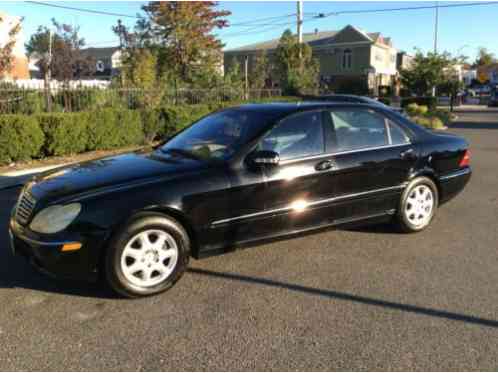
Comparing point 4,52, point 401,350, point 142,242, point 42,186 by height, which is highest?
point 4,52

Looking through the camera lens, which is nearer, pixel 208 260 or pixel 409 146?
pixel 208 260

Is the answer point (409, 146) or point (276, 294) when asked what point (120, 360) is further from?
point (409, 146)

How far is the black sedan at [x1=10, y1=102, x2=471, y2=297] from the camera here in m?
3.61

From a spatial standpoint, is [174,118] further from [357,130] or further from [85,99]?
[357,130]

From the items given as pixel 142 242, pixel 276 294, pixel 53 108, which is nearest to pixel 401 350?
pixel 276 294

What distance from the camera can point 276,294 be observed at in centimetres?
384

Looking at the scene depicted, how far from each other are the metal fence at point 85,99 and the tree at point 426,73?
89.5 feet

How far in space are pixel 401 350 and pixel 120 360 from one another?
1.76 meters

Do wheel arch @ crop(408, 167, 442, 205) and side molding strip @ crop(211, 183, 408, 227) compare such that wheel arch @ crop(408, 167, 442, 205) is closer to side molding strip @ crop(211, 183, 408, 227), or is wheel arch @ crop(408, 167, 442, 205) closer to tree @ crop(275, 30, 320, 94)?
side molding strip @ crop(211, 183, 408, 227)

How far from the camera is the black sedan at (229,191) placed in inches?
142

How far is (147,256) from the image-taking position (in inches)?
148

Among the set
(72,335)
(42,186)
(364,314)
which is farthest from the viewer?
(42,186)

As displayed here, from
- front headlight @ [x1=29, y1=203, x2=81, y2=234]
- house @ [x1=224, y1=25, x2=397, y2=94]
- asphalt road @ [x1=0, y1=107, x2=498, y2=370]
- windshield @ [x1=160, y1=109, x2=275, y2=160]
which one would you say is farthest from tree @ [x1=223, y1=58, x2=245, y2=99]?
house @ [x1=224, y1=25, x2=397, y2=94]

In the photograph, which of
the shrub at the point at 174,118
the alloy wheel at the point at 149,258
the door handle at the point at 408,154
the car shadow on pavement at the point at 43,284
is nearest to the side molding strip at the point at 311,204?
the door handle at the point at 408,154
